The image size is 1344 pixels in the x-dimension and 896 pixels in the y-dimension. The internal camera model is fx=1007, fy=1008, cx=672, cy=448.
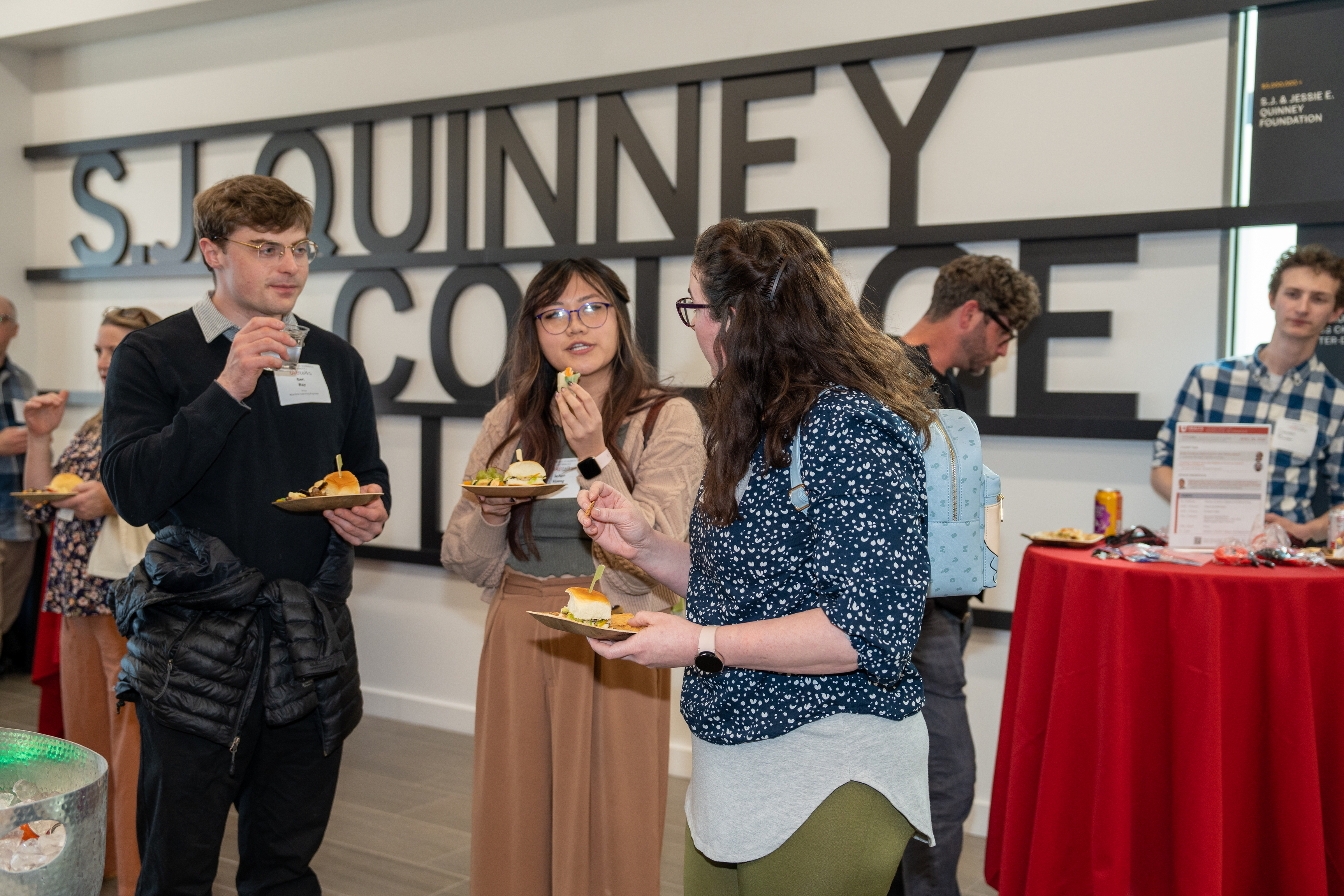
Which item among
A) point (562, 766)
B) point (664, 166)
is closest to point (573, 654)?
point (562, 766)

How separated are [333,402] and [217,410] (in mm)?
367

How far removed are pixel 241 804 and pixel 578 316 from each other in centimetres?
131

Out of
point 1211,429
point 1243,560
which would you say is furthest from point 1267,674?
point 1211,429

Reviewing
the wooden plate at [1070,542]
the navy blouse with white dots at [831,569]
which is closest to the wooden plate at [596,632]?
the navy blouse with white dots at [831,569]

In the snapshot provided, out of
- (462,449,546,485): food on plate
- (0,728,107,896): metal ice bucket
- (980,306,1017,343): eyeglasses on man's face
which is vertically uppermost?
(980,306,1017,343): eyeglasses on man's face

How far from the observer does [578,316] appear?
91.7 inches

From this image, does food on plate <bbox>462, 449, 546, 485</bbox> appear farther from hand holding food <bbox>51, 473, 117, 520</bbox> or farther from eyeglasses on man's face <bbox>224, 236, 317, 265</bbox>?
hand holding food <bbox>51, 473, 117, 520</bbox>

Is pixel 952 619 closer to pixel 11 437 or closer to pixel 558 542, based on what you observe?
pixel 558 542

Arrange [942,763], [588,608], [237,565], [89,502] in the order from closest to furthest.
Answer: [588,608], [237,565], [942,763], [89,502]

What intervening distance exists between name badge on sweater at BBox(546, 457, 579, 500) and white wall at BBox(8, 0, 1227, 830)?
1.79 metres

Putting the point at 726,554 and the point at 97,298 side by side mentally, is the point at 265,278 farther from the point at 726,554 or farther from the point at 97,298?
the point at 97,298

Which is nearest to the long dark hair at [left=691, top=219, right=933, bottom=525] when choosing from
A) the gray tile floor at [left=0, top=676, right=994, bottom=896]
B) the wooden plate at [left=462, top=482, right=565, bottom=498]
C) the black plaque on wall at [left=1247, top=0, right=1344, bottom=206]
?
the wooden plate at [left=462, top=482, right=565, bottom=498]

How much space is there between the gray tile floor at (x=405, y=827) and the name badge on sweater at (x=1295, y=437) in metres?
1.62

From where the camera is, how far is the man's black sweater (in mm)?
1962
